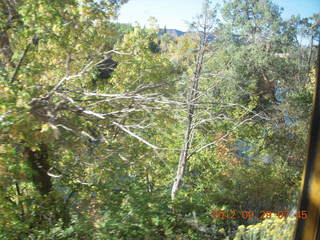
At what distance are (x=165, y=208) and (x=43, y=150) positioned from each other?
9.23 feet

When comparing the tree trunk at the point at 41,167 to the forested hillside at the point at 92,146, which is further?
the tree trunk at the point at 41,167

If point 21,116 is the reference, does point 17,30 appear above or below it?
above

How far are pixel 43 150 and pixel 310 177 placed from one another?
18.3ft

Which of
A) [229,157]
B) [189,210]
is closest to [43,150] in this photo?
[189,210]

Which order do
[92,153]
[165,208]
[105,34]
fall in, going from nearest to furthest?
[165,208]
[92,153]
[105,34]

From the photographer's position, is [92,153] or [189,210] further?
[92,153]

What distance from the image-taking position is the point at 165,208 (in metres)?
4.75

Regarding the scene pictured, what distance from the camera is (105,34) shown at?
763 centimetres

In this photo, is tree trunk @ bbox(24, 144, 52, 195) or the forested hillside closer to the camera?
the forested hillside

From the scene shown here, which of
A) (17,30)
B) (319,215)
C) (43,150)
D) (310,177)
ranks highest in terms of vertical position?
(17,30)

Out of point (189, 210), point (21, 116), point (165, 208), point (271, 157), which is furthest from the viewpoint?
point (271, 157)

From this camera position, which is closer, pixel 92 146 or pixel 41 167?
pixel 92 146

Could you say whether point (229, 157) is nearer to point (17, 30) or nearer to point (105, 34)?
point (105, 34)

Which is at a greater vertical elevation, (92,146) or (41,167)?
(92,146)
